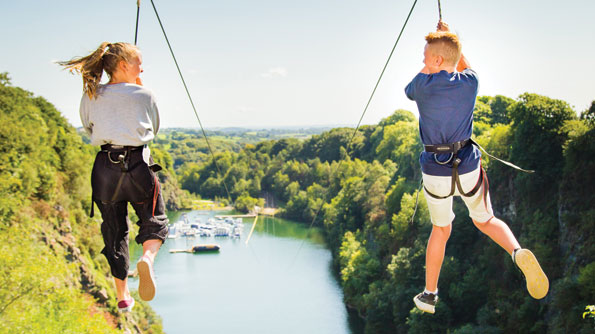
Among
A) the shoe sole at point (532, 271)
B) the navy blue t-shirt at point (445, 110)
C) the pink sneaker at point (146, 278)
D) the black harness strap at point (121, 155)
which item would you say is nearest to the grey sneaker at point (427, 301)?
the shoe sole at point (532, 271)

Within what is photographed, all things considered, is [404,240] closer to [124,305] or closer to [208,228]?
[124,305]

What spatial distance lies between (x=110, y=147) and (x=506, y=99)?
44.7 meters

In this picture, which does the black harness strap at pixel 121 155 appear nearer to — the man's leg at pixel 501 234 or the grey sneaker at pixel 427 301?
the grey sneaker at pixel 427 301

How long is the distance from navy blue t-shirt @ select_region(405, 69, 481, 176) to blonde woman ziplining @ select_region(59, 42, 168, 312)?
1979 millimetres

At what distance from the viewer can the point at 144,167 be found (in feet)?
14.2

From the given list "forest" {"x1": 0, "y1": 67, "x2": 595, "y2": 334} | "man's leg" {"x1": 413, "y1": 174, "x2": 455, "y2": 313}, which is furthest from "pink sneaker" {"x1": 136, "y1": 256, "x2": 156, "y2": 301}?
"forest" {"x1": 0, "y1": 67, "x2": 595, "y2": 334}

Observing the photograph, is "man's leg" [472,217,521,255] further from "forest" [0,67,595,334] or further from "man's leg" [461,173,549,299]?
"forest" [0,67,595,334]

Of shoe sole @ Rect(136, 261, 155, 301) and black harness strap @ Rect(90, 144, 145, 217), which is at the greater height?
black harness strap @ Rect(90, 144, 145, 217)

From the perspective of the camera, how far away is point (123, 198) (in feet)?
14.4

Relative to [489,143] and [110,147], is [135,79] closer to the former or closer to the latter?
[110,147]

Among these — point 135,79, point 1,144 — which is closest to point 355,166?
point 1,144

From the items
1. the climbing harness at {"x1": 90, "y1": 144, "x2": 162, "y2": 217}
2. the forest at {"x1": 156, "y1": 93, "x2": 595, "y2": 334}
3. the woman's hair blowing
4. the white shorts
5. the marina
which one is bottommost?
the marina

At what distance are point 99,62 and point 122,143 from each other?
0.62 metres

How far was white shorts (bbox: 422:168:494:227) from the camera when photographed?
4473 mm
